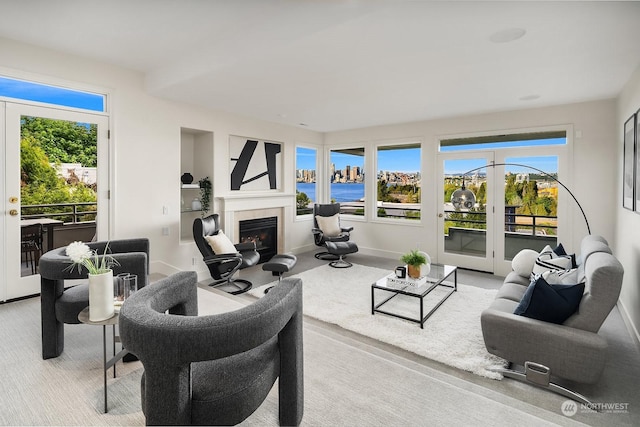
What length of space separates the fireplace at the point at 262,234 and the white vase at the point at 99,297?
3.56 metres

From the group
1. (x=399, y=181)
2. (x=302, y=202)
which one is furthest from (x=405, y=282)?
(x=302, y=202)

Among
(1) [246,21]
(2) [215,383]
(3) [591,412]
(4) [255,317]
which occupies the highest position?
(1) [246,21]

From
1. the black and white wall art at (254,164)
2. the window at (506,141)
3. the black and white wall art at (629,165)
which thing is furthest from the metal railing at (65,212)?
the black and white wall art at (629,165)

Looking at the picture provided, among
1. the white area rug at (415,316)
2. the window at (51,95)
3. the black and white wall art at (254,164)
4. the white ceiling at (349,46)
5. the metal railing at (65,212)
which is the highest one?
the white ceiling at (349,46)

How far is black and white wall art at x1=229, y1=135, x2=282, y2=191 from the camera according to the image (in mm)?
5531

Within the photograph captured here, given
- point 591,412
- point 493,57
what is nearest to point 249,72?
point 493,57

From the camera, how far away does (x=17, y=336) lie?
9.04 ft

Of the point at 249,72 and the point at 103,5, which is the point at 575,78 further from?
the point at 103,5

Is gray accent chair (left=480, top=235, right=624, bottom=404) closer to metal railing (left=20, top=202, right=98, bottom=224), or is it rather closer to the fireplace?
the fireplace

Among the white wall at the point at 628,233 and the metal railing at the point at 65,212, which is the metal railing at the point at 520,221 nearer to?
the white wall at the point at 628,233

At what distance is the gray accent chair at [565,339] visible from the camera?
80.8 inches

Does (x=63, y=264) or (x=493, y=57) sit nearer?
(x=63, y=264)

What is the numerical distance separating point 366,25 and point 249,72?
1466 millimetres

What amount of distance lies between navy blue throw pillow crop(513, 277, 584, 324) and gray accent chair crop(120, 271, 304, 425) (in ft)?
5.69
